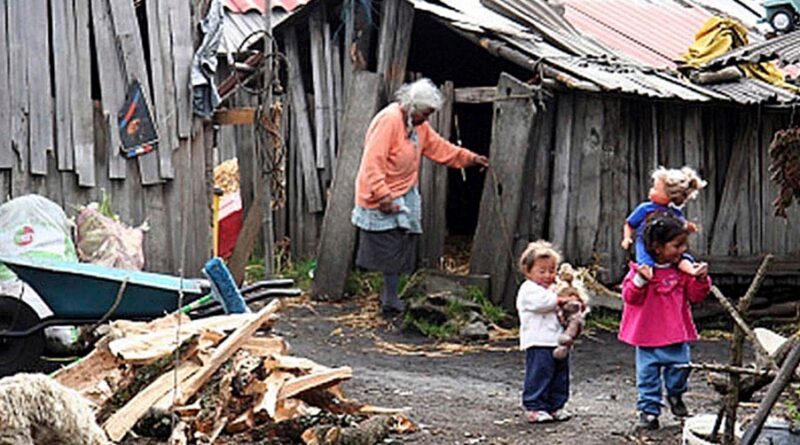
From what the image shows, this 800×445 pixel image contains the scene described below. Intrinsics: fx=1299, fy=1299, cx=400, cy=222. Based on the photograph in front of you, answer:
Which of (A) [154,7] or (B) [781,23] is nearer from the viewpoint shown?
(A) [154,7]

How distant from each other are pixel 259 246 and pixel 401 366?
4966 millimetres

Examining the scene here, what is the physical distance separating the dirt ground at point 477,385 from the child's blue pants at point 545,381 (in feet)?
0.47

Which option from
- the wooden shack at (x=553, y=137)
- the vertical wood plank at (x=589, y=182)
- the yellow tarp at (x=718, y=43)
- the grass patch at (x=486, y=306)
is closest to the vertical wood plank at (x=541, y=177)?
the wooden shack at (x=553, y=137)

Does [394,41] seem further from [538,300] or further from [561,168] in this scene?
[538,300]

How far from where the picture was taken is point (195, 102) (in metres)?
10.1

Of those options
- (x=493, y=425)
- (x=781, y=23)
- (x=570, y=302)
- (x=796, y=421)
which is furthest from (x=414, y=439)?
(x=781, y=23)

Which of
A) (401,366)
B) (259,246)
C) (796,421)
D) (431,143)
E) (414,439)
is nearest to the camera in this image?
(796,421)

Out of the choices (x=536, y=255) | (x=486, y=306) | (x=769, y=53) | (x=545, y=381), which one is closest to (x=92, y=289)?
(x=536, y=255)

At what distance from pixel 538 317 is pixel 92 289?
8.71ft

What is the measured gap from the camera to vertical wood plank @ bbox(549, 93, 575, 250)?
1152 cm

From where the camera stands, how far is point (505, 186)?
11.7 metres

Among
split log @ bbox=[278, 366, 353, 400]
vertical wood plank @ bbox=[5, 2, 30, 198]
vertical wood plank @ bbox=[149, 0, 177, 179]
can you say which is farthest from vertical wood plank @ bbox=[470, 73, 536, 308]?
split log @ bbox=[278, 366, 353, 400]

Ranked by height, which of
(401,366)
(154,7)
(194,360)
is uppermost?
(154,7)

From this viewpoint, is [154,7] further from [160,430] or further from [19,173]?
[160,430]
